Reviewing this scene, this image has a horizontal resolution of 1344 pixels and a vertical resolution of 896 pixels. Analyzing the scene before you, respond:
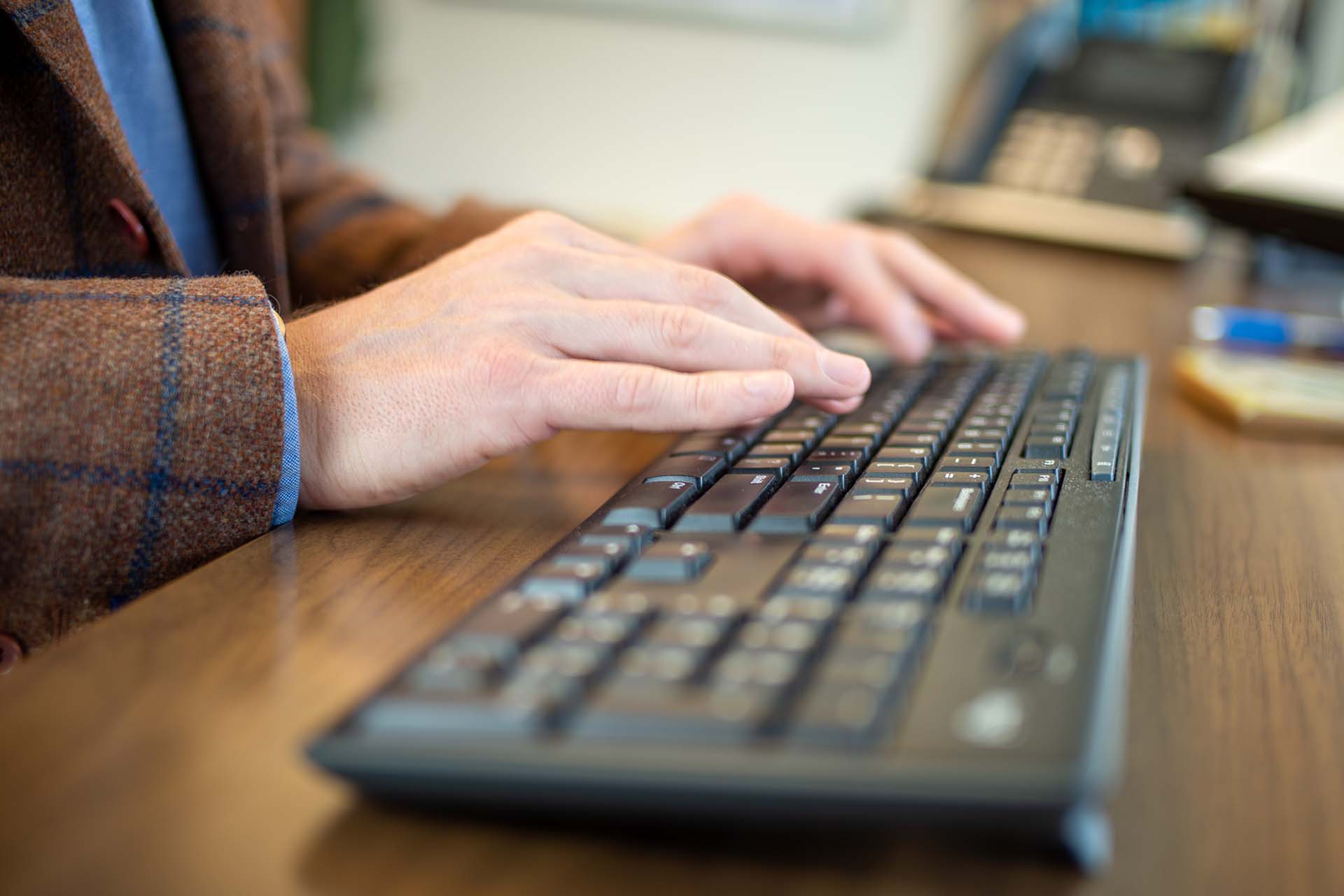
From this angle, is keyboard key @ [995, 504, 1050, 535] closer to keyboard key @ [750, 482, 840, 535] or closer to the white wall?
keyboard key @ [750, 482, 840, 535]

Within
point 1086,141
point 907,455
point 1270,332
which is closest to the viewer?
point 907,455

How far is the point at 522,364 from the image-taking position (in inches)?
→ 18.3

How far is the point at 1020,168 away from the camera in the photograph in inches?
50.0

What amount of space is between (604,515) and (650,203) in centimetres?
284

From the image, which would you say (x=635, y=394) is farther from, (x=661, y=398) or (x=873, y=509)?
(x=873, y=509)

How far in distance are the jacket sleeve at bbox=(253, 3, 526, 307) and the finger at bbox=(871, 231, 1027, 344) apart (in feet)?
0.84

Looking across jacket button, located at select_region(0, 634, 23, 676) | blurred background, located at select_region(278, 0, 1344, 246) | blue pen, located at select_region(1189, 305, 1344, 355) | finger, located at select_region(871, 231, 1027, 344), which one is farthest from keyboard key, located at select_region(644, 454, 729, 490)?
blurred background, located at select_region(278, 0, 1344, 246)

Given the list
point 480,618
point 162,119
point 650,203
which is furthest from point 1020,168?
point 650,203

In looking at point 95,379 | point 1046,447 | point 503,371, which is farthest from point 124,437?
point 1046,447

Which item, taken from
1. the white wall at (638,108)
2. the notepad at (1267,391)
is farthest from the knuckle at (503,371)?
the white wall at (638,108)

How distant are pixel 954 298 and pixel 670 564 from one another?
47cm

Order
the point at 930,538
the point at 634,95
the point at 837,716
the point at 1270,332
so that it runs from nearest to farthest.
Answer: the point at 837,716
the point at 930,538
the point at 1270,332
the point at 634,95

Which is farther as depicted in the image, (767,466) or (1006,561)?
(767,466)

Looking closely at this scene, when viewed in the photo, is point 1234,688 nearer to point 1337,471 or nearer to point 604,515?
point 604,515
